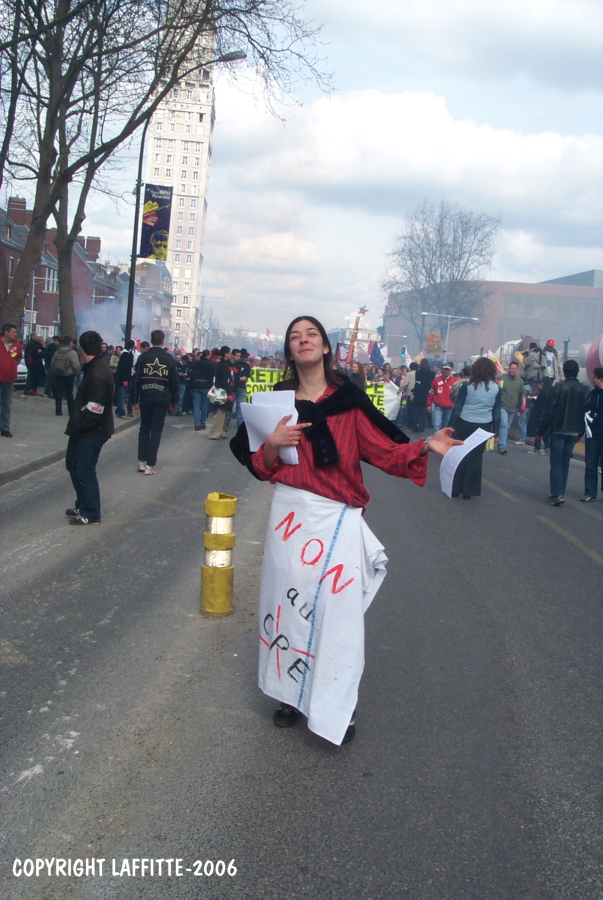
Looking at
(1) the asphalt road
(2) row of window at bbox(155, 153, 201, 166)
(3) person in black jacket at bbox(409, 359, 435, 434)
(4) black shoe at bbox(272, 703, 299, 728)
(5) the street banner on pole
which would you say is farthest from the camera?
(2) row of window at bbox(155, 153, 201, 166)

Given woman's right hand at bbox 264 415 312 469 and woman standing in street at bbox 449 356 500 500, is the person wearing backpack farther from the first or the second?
woman's right hand at bbox 264 415 312 469

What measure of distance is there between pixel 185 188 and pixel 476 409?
15301cm

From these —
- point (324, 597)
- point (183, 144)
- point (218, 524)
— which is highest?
point (183, 144)

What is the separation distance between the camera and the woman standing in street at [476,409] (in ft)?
35.6

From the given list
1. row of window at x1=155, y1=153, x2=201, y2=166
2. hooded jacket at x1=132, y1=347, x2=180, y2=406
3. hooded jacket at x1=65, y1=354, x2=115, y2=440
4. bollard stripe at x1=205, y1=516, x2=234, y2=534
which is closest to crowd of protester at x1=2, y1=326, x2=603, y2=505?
hooded jacket at x1=65, y1=354, x2=115, y2=440

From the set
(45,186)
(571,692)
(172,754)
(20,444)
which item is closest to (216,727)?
(172,754)

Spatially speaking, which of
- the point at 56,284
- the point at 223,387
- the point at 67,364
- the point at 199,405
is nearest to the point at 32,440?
the point at 67,364

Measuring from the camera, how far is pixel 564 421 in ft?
35.1

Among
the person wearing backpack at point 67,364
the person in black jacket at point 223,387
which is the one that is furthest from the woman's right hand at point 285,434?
the person wearing backpack at point 67,364

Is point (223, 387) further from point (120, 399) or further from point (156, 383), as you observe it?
point (156, 383)

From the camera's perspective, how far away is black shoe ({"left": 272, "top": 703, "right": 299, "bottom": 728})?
374 centimetres

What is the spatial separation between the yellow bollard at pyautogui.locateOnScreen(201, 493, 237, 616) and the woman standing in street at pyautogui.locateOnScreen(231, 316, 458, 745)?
1.60 m

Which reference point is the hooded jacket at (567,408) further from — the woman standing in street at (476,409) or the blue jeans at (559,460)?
the woman standing in street at (476,409)

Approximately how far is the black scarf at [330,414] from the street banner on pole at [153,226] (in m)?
23.0
